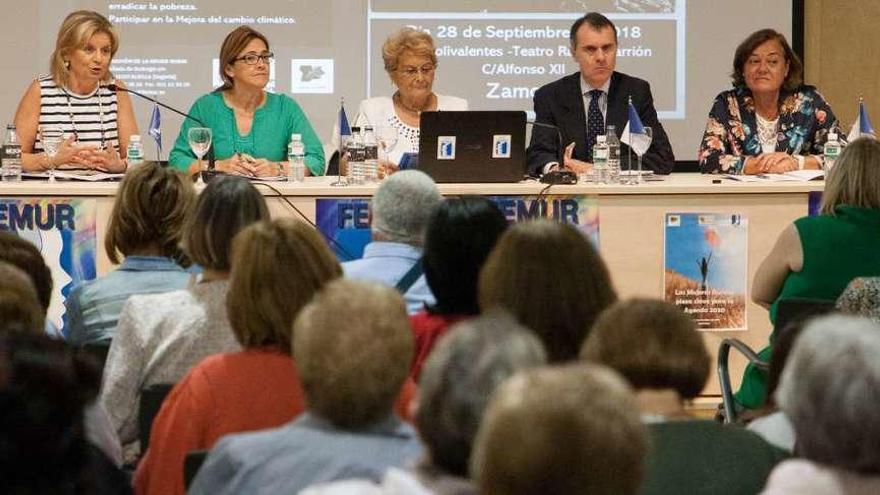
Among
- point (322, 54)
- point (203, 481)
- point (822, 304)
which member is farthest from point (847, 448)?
point (322, 54)

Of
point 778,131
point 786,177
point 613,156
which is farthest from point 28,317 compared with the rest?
point 778,131

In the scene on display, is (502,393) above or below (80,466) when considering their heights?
above

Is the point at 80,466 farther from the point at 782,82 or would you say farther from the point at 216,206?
the point at 782,82

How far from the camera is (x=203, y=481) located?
211 cm

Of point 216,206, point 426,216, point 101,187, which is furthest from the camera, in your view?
point 101,187

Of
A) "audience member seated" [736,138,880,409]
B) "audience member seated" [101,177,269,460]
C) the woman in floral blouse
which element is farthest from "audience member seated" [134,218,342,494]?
the woman in floral blouse

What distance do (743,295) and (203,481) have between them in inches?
145

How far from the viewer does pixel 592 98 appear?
21.1ft

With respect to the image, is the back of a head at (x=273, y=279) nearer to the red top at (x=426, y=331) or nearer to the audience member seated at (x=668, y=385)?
the red top at (x=426, y=331)

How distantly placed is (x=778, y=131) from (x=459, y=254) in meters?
3.49

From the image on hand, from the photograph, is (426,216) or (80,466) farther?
(426,216)

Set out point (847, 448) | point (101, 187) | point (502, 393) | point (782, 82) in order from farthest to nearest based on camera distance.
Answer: point (782, 82) → point (101, 187) → point (847, 448) → point (502, 393)

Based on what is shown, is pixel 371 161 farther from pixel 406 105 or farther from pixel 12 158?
pixel 12 158

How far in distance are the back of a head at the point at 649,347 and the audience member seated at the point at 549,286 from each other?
0.29 meters
